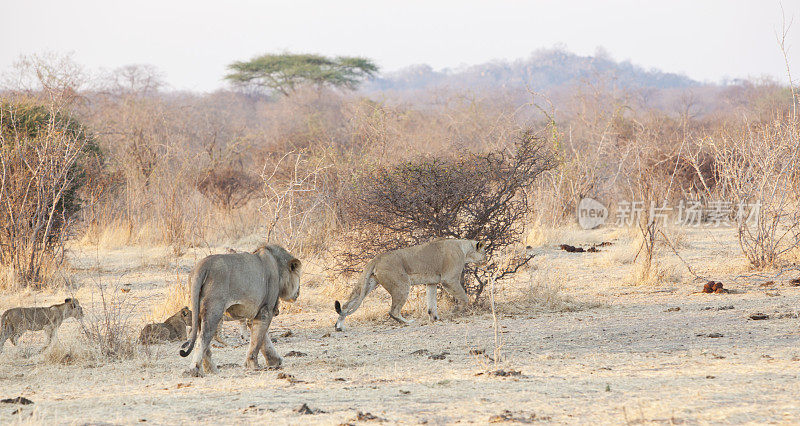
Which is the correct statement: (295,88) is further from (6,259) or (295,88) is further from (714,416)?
(714,416)

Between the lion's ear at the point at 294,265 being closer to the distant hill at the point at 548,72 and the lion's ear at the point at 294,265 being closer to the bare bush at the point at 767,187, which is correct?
the bare bush at the point at 767,187

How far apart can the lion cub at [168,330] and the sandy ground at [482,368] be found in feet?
0.89

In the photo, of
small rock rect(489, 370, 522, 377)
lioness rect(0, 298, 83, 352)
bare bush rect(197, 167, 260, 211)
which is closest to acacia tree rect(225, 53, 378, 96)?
bare bush rect(197, 167, 260, 211)

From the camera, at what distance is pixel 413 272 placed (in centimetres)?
907

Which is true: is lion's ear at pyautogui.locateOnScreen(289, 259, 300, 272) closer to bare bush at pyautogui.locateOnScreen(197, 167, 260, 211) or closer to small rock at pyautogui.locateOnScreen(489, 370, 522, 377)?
small rock at pyautogui.locateOnScreen(489, 370, 522, 377)

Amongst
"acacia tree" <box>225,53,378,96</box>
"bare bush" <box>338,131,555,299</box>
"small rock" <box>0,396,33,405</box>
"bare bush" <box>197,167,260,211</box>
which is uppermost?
"acacia tree" <box>225,53,378,96</box>

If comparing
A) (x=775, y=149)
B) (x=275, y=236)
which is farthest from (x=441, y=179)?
(x=775, y=149)

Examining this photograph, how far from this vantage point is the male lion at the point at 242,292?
6.26m

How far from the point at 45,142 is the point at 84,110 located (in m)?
15.6

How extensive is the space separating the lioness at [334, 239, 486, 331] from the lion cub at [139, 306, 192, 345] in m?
1.62

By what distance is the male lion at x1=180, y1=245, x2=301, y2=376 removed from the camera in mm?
6258

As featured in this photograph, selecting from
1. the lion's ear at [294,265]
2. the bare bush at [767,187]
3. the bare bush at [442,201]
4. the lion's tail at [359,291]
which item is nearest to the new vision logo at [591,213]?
the bare bush at [767,187]

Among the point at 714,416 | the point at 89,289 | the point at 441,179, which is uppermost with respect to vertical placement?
the point at 441,179

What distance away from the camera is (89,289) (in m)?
12.0
